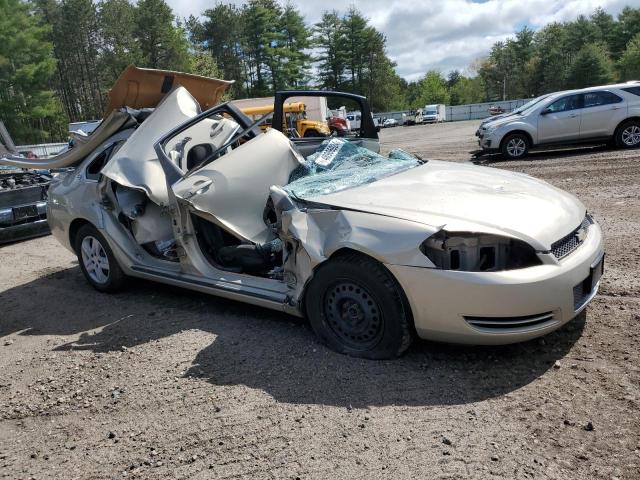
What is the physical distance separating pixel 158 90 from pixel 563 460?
476 cm

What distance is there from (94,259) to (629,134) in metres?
12.2

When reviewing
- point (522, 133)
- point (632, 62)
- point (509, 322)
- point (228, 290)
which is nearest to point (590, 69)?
point (632, 62)

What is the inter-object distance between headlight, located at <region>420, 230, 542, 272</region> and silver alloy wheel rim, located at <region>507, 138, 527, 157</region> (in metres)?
10.8

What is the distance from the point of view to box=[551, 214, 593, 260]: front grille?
305 cm

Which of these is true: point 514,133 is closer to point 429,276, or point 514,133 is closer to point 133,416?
point 429,276

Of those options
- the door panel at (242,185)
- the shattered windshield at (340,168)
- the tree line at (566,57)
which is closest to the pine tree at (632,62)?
the tree line at (566,57)

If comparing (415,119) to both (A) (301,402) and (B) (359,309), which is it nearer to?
(B) (359,309)

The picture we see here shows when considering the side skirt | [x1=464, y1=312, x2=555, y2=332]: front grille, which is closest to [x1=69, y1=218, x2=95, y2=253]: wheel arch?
the side skirt

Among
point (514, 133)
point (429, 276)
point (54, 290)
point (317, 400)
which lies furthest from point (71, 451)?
point (514, 133)

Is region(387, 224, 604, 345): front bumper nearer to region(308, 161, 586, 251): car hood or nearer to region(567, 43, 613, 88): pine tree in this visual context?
region(308, 161, 586, 251): car hood

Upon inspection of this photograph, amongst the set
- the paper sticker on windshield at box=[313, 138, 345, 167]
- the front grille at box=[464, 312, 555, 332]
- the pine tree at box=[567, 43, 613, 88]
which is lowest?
the front grille at box=[464, 312, 555, 332]

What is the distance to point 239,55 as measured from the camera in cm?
6525

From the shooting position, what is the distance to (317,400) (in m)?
2.95

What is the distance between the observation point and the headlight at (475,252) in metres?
2.92
